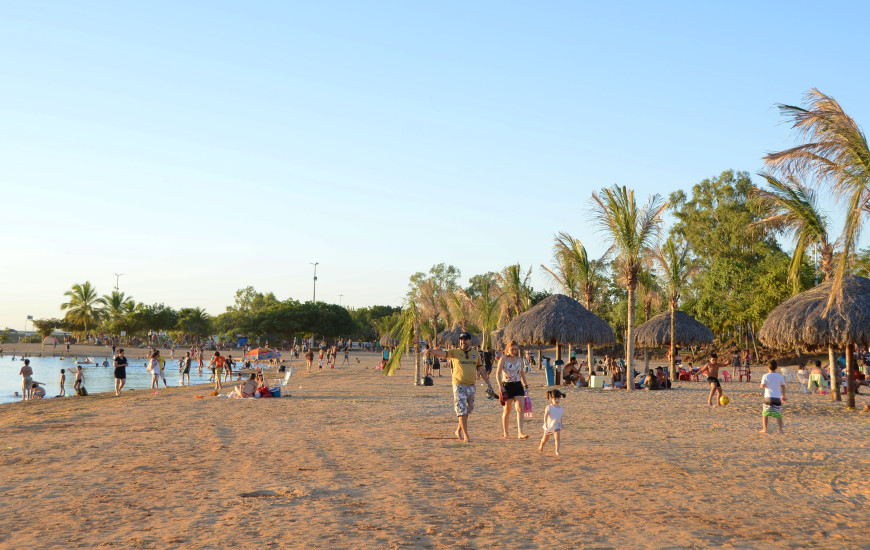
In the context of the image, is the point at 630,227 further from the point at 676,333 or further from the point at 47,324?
the point at 47,324

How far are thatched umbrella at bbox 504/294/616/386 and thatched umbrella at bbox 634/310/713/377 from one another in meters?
4.01

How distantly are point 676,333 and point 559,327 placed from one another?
6058mm

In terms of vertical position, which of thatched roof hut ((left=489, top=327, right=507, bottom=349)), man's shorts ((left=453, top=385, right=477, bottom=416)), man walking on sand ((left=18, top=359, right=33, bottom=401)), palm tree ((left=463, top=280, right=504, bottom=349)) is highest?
palm tree ((left=463, top=280, right=504, bottom=349))

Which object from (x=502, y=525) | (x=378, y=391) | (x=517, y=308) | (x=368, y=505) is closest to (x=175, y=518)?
(x=368, y=505)

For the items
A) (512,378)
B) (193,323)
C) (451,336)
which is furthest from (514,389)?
(193,323)

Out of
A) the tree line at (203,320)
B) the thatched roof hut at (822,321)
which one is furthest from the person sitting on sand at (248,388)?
the tree line at (203,320)

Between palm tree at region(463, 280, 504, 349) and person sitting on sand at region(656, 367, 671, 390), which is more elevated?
palm tree at region(463, 280, 504, 349)

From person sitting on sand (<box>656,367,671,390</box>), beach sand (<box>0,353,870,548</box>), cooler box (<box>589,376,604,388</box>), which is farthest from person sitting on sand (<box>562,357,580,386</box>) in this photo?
beach sand (<box>0,353,870,548</box>)

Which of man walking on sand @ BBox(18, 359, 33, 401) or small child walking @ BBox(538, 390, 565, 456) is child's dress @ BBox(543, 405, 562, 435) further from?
man walking on sand @ BBox(18, 359, 33, 401)

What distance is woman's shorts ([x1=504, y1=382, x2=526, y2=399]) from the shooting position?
9766mm

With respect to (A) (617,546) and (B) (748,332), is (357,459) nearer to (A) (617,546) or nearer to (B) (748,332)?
(A) (617,546)

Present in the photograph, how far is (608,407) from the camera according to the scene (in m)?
15.1

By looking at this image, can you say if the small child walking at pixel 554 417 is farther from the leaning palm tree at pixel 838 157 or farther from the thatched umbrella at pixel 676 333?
the thatched umbrella at pixel 676 333

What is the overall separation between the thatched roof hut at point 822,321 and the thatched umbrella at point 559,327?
643 cm
